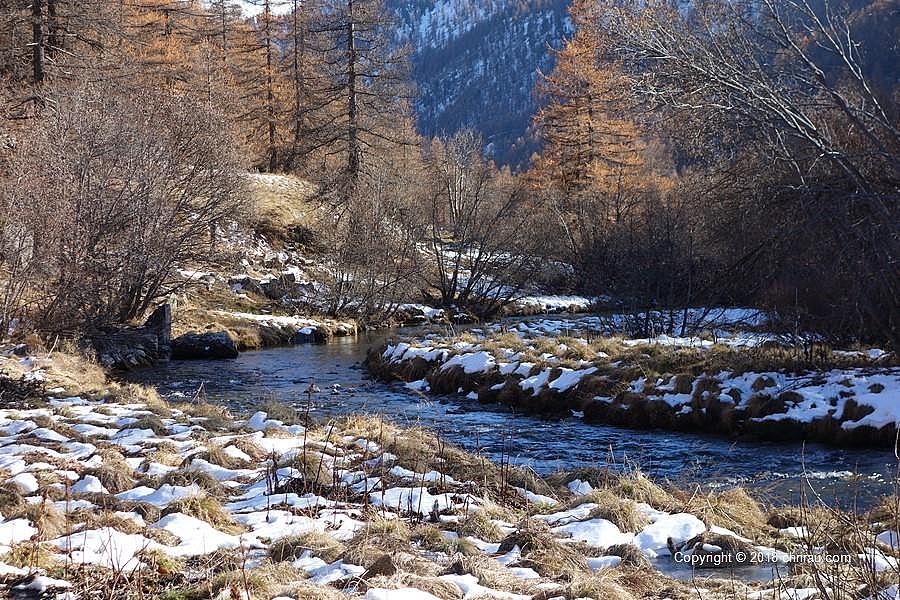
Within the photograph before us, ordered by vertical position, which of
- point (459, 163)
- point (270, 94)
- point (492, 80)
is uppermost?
point (492, 80)

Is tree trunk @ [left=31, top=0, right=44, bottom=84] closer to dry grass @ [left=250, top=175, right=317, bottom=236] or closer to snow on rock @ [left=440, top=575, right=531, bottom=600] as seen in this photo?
dry grass @ [left=250, top=175, right=317, bottom=236]

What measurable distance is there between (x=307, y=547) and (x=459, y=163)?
73.9 feet

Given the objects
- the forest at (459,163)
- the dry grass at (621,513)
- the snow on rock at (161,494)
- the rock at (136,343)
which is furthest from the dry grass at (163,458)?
the rock at (136,343)

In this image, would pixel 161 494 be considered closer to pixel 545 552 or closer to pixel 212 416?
pixel 545 552

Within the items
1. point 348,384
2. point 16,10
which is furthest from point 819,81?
point 16,10

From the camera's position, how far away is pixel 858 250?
10.1m

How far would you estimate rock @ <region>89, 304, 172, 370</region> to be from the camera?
16.3m

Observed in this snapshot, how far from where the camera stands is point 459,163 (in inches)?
1032

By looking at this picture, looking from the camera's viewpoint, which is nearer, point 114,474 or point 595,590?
point 595,590

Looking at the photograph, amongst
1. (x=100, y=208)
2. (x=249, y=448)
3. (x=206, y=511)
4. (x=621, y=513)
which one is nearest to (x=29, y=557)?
(x=206, y=511)

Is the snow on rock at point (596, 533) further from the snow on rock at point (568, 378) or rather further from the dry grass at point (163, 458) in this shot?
the snow on rock at point (568, 378)

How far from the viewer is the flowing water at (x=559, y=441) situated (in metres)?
7.78

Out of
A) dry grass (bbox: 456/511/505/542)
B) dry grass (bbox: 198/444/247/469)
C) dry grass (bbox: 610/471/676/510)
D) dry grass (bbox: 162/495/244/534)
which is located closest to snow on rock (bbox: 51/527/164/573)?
dry grass (bbox: 162/495/244/534)

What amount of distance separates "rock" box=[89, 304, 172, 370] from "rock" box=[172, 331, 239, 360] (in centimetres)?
26
